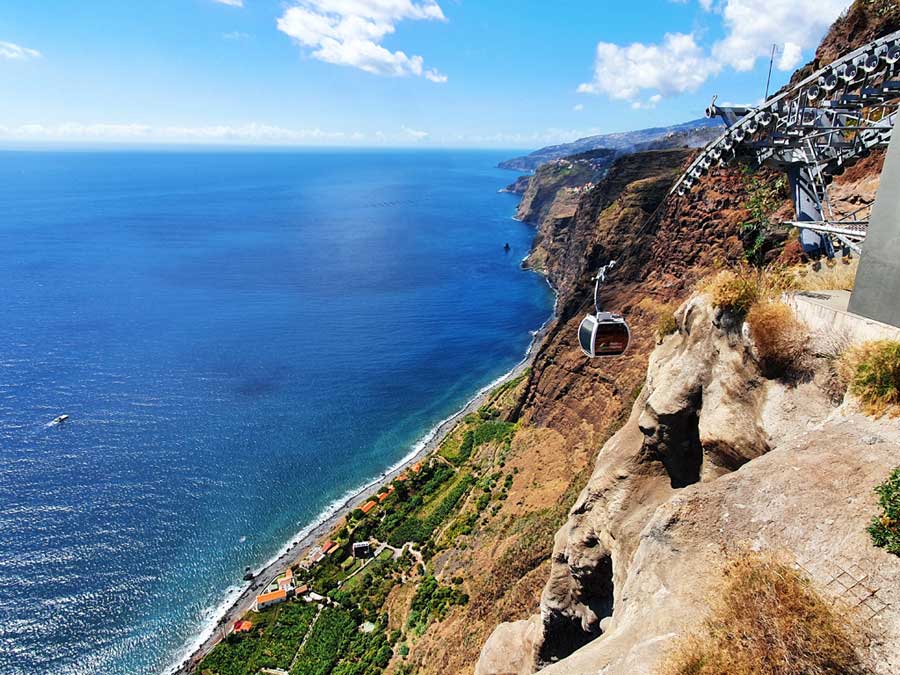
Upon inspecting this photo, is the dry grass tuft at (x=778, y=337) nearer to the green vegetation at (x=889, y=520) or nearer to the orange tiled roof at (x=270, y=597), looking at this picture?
the green vegetation at (x=889, y=520)

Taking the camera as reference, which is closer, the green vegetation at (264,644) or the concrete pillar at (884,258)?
the concrete pillar at (884,258)

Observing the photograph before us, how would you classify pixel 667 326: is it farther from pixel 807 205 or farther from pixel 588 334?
pixel 807 205

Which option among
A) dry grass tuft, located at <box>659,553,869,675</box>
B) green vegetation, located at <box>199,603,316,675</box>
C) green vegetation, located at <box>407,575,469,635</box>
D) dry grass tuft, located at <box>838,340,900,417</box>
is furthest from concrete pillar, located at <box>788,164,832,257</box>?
green vegetation, located at <box>199,603,316,675</box>

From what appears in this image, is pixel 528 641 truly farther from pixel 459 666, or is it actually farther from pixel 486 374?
pixel 486 374

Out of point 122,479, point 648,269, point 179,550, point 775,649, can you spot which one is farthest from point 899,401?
point 122,479

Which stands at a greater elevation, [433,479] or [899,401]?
[899,401]

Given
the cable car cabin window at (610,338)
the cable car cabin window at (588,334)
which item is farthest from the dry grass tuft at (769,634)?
the cable car cabin window at (588,334)

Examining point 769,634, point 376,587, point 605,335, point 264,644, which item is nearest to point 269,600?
point 264,644
